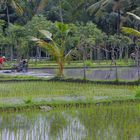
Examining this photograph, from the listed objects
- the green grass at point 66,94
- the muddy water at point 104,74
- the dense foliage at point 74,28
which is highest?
the dense foliage at point 74,28

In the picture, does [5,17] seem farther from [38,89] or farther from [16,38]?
[38,89]

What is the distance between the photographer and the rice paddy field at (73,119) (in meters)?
7.90

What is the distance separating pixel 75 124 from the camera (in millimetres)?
9023

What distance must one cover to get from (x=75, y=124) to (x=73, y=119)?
642 mm

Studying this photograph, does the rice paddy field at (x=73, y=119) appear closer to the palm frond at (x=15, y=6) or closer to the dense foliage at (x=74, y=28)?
the palm frond at (x=15, y=6)

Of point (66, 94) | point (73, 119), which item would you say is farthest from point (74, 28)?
point (73, 119)

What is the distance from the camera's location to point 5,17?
148ft

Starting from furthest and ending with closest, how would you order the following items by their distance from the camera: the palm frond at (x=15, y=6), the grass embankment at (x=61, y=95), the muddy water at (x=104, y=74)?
the palm frond at (x=15, y=6), the muddy water at (x=104, y=74), the grass embankment at (x=61, y=95)

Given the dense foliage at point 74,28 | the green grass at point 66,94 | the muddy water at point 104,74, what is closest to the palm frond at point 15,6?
the muddy water at point 104,74

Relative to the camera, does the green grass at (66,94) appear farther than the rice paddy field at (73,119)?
Yes

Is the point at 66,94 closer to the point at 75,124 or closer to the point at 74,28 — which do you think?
the point at 75,124

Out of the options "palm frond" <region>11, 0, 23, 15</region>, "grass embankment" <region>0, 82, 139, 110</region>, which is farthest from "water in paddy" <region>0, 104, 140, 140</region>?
"palm frond" <region>11, 0, 23, 15</region>

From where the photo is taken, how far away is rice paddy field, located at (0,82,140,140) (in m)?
7.90

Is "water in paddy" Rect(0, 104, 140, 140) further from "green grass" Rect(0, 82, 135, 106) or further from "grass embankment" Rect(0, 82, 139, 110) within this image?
"green grass" Rect(0, 82, 135, 106)
